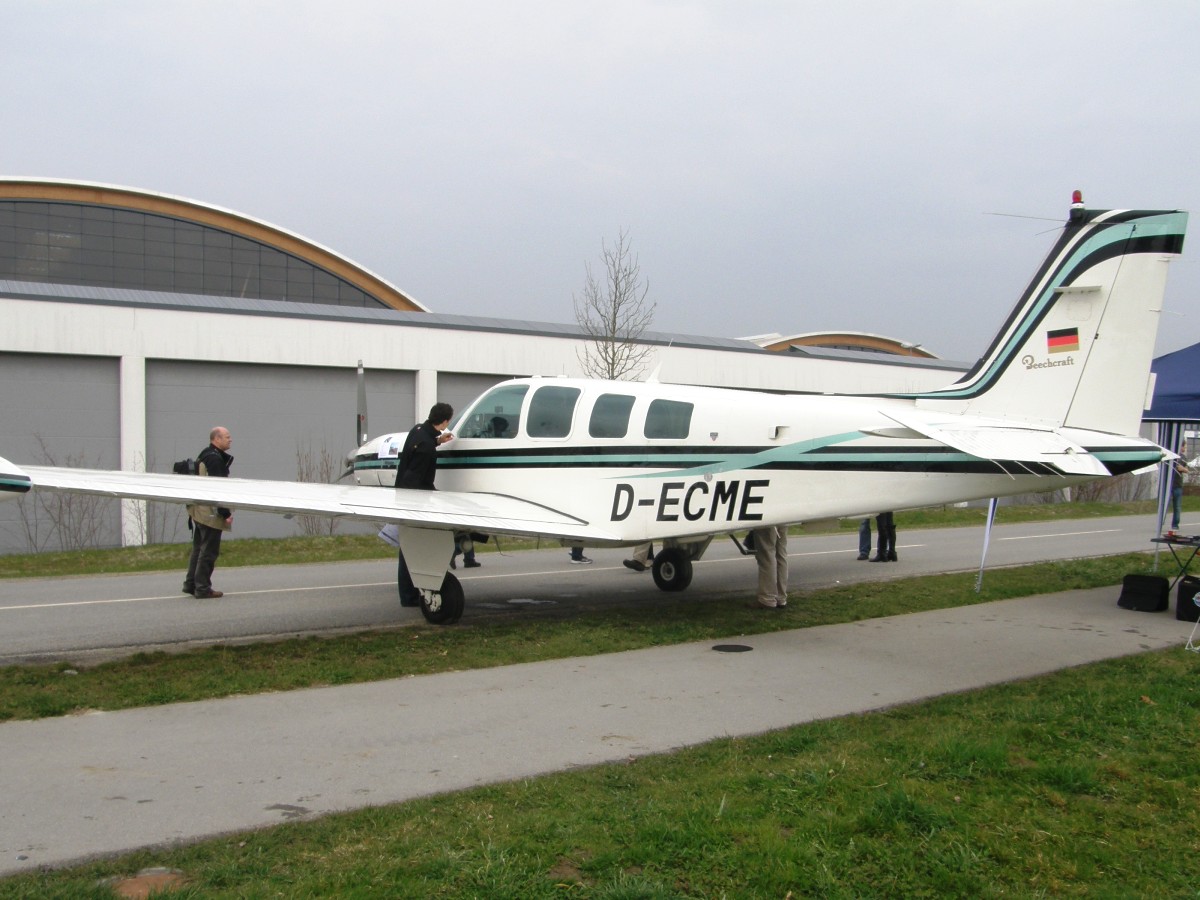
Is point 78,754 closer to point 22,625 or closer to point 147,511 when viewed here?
point 22,625

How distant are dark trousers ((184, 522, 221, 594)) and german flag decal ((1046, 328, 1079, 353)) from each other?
31.8 ft

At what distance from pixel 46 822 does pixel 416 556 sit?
→ 5.23m

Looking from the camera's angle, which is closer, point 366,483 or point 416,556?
point 416,556

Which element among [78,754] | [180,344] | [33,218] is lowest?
[78,754]

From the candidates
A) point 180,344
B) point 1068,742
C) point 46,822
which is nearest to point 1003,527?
point 1068,742

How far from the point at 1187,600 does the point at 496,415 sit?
26.6ft

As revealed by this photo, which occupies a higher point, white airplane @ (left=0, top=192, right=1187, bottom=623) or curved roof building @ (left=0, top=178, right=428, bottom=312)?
curved roof building @ (left=0, top=178, right=428, bottom=312)

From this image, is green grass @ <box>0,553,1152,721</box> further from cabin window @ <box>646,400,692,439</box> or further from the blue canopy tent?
the blue canopy tent

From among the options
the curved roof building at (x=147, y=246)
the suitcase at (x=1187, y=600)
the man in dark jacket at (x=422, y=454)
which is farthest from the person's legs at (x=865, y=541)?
the curved roof building at (x=147, y=246)

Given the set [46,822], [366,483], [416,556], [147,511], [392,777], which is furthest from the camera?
[147,511]

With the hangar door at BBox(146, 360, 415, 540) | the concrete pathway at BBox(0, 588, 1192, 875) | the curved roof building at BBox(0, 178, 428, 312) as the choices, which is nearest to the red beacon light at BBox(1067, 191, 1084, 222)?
the concrete pathway at BBox(0, 588, 1192, 875)

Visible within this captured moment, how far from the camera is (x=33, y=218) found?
116 ft

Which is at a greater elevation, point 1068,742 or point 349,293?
point 349,293

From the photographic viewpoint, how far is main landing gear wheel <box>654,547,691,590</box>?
39.6 feet
